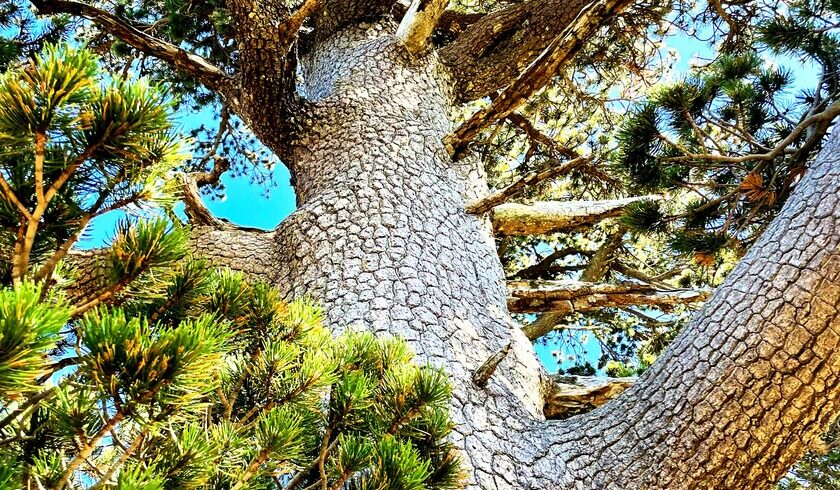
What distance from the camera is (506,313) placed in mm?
2201

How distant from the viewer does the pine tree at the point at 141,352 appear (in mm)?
730

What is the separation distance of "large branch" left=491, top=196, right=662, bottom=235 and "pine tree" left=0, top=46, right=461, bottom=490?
1936mm

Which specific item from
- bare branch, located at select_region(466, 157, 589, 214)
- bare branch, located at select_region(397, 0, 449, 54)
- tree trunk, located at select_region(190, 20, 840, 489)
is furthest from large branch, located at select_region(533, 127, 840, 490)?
bare branch, located at select_region(397, 0, 449, 54)

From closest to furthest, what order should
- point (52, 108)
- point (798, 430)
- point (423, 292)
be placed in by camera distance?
point (52, 108), point (798, 430), point (423, 292)

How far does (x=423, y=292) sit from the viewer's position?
2.02 metres

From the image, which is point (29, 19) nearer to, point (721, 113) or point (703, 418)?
point (721, 113)

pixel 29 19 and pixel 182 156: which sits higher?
pixel 29 19

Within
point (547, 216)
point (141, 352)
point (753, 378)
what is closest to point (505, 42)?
point (547, 216)

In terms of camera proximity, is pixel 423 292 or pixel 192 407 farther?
pixel 423 292

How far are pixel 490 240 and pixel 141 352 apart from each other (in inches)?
80.9

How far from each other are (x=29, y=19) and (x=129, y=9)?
1.28 metres

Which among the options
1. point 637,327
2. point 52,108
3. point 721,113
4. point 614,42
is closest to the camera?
point 52,108

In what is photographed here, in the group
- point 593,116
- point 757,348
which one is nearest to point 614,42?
point 593,116

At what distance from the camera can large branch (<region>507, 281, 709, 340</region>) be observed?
8.89 feet
